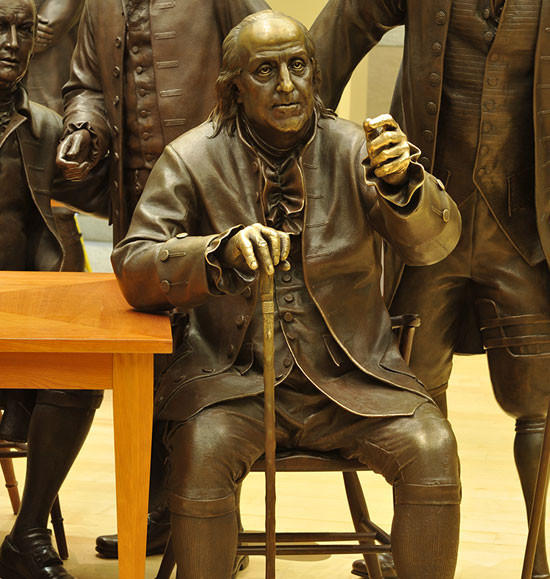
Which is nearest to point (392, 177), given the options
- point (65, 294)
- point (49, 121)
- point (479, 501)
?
point (65, 294)

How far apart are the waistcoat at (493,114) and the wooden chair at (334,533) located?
0.44 meters

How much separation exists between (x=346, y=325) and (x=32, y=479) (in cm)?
112

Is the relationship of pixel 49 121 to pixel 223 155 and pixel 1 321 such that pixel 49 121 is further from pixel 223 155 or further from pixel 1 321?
pixel 1 321

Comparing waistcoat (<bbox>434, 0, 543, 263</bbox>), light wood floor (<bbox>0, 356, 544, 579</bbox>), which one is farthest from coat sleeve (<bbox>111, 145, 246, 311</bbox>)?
light wood floor (<bbox>0, 356, 544, 579</bbox>)

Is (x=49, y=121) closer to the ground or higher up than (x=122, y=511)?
higher up

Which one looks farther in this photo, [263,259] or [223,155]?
[223,155]

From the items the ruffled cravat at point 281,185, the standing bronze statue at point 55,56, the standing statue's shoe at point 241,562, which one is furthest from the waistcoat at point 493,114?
the standing bronze statue at point 55,56

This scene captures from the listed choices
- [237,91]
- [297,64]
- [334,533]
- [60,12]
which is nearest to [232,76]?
[237,91]

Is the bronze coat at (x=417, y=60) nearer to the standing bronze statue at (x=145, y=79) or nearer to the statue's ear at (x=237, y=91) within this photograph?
the standing bronze statue at (x=145, y=79)

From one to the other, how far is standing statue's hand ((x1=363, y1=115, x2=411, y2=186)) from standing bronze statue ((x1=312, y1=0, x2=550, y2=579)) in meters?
0.66

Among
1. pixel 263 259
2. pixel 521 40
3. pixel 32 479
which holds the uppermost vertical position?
pixel 521 40

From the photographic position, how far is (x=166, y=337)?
2.49 metres

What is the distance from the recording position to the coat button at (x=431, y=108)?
311 cm

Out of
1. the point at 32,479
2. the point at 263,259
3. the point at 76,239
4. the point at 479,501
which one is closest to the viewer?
the point at 263,259
